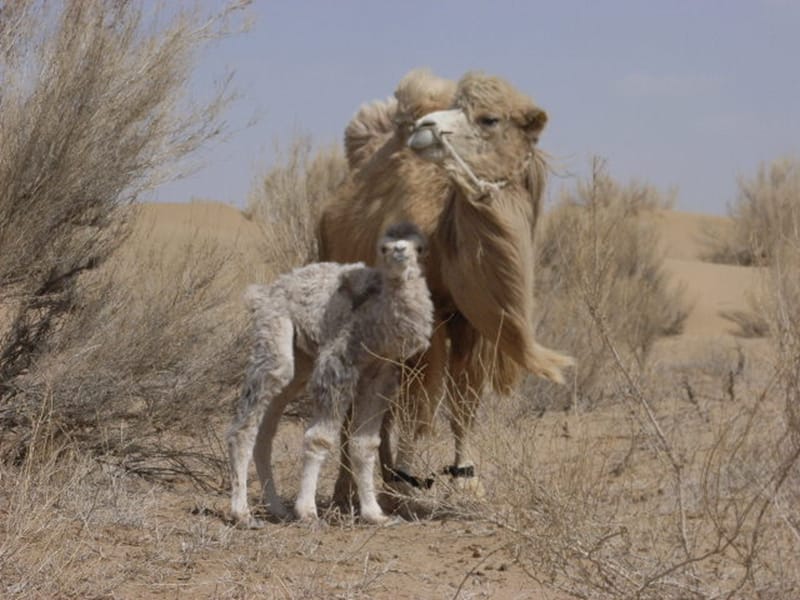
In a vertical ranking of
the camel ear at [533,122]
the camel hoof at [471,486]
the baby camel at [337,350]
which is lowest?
the camel hoof at [471,486]

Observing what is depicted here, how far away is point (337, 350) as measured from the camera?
7137mm

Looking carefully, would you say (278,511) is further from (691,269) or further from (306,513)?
(691,269)

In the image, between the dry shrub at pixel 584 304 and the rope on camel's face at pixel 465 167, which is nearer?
the rope on camel's face at pixel 465 167

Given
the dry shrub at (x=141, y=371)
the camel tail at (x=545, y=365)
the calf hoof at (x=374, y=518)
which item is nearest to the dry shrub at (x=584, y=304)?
the camel tail at (x=545, y=365)

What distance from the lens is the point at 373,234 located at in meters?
8.77

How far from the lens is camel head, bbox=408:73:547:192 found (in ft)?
25.2

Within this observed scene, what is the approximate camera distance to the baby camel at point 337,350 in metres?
7.11

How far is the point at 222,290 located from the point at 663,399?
4.30 metres

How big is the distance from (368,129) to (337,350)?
11.1 feet

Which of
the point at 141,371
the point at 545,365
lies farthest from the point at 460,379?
the point at 141,371

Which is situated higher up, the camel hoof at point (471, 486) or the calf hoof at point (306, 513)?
the camel hoof at point (471, 486)

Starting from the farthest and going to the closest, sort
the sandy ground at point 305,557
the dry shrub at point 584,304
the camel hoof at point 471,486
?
the dry shrub at point 584,304 < the camel hoof at point 471,486 < the sandy ground at point 305,557

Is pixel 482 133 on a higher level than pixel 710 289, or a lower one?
higher

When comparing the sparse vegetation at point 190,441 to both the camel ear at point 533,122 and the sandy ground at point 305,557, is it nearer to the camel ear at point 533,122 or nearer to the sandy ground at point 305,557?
the sandy ground at point 305,557
